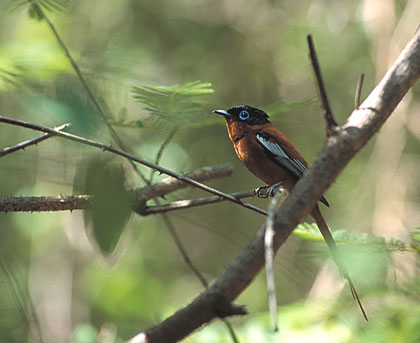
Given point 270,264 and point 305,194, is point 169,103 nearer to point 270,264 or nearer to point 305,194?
point 305,194

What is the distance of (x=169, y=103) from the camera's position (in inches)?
75.8

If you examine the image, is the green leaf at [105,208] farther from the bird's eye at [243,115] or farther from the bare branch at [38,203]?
the bird's eye at [243,115]

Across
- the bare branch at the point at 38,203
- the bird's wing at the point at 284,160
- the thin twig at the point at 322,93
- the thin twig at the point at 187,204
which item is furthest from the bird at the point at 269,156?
the thin twig at the point at 322,93

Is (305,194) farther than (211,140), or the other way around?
(211,140)

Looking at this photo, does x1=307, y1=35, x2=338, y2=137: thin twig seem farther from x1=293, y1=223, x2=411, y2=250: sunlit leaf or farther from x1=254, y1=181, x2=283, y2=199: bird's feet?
x1=254, y1=181, x2=283, y2=199: bird's feet

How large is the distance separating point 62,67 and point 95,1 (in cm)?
299

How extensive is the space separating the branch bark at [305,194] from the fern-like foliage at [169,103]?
33.7 inches

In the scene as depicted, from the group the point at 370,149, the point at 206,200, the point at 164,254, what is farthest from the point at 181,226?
the point at 206,200

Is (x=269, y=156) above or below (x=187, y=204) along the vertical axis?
above

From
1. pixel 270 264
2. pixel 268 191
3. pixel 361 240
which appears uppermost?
pixel 268 191

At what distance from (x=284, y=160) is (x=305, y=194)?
210cm

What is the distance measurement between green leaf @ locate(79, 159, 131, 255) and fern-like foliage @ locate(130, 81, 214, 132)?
1166 mm

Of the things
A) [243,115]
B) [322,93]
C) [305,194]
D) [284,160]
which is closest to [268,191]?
[284,160]

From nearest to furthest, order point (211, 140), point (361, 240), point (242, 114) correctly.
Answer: point (361, 240) → point (242, 114) → point (211, 140)
